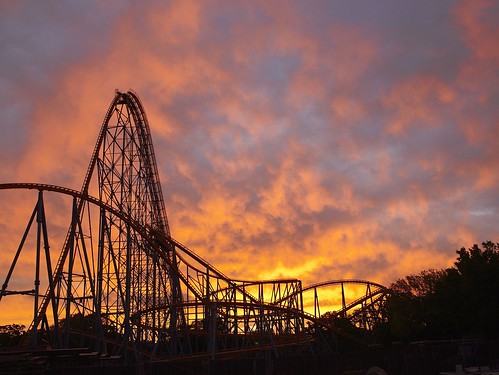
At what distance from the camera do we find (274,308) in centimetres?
2461

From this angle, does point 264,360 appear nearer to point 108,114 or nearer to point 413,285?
point 108,114

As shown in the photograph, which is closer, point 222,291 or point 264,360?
point 264,360

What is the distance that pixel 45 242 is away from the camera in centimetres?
1964

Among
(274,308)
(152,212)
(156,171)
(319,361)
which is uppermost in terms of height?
(156,171)

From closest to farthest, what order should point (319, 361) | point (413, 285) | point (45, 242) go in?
point (319, 361) < point (45, 242) < point (413, 285)

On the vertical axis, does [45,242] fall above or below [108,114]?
below

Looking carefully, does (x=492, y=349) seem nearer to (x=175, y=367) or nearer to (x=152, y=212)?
(x=175, y=367)

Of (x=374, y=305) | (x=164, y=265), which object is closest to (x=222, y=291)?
(x=164, y=265)

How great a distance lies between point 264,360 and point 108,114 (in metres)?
14.9

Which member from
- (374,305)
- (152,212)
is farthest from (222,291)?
(374,305)

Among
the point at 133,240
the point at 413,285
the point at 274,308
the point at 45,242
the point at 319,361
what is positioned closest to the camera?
the point at 319,361

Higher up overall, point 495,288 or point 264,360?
point 495,288

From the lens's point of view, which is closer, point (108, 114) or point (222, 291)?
point (108, 114)

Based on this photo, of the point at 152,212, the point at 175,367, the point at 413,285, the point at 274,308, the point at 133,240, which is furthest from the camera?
the point at 413,285
